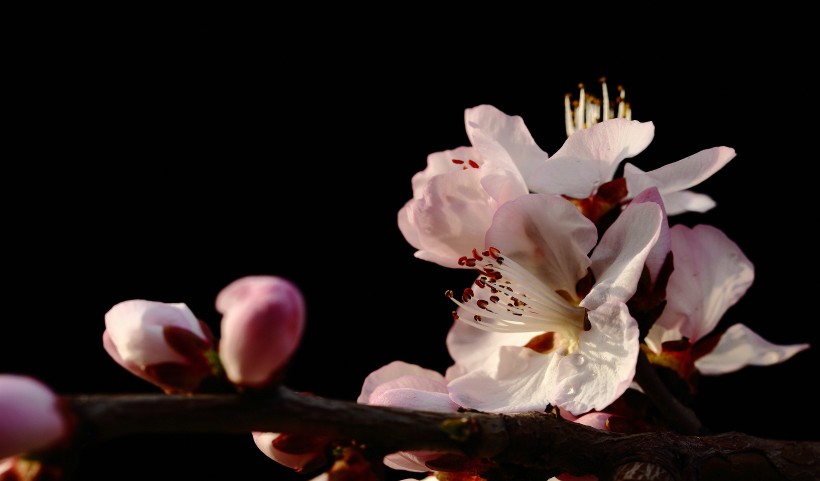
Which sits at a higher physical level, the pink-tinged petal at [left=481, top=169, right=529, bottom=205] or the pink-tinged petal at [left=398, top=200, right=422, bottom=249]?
the pink-tinged petal at [left=481, top=169, right=529, bottom=205]

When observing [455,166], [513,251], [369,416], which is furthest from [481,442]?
[455,166]

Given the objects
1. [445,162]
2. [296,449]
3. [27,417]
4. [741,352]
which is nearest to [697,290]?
[741,352]

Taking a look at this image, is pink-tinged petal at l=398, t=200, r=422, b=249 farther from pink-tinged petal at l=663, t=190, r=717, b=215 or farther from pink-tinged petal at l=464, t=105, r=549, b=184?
pink-tinged petal at l=663, t=190, r=717, b=215

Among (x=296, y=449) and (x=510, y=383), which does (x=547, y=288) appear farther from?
(x=296, y=449)

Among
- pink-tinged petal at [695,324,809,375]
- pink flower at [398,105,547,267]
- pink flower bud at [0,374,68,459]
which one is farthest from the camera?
pink-tinged petal at [695,324,809,375]

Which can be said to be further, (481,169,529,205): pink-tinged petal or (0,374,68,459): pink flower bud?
(481,169,529,205): pink-tinged petal

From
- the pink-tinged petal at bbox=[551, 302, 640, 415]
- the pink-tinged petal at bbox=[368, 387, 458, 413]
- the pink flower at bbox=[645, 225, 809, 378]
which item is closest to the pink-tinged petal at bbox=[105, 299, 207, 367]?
the pink-tinged petal at bbox=[368, 387, 458, 413]
